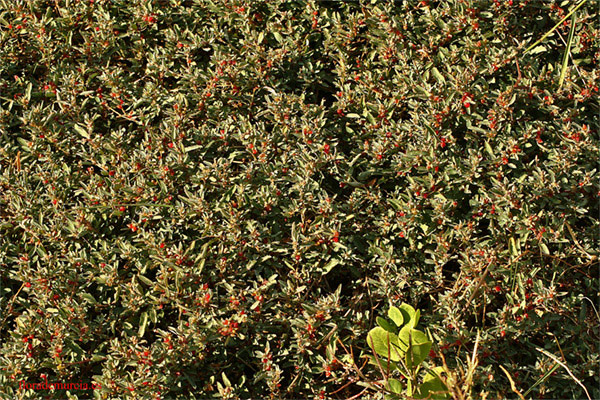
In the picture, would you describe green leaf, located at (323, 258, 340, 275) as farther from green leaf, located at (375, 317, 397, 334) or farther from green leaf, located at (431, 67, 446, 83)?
green leaf, located at (431, 67, 446, 83)

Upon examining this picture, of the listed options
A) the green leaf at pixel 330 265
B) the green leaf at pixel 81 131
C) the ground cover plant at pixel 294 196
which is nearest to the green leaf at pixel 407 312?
the ground cover plant at pixel 294 196

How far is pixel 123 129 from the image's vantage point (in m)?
3.31

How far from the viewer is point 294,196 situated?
3.20m

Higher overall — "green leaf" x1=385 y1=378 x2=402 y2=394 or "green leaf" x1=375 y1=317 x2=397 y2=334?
"green leaf" x1=375 y1=317 x2=397 y2=334

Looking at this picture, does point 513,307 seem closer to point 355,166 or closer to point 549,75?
point 355,166

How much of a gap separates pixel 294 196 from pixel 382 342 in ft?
2.68

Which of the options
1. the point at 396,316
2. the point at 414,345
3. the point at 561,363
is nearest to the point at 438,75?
the point at 396,316

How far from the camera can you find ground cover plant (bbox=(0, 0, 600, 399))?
290 centimetres

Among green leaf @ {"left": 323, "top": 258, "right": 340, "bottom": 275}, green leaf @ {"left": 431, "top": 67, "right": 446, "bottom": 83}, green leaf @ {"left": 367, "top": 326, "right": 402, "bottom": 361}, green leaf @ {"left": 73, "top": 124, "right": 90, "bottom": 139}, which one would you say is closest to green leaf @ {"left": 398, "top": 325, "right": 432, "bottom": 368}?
green leaf @ {"left": 367, "top": 326, "right": 402, "bottom": 361}

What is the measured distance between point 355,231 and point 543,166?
3.15ft

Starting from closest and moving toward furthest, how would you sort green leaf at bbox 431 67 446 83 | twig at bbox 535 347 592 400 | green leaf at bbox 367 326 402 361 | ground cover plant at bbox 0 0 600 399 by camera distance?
1. twig at bbox 535 347 592 400
2. green leaf at bbox 367 326 402 361
3. ground cover plant at bbox 0 0 600 399
4. green leaf at bbox 431 67 446 83

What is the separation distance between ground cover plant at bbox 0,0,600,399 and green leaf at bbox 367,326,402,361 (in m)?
0.09

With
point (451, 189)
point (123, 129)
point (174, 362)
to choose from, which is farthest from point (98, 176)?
point (451, 189)

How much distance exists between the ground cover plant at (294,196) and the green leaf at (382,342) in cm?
9
